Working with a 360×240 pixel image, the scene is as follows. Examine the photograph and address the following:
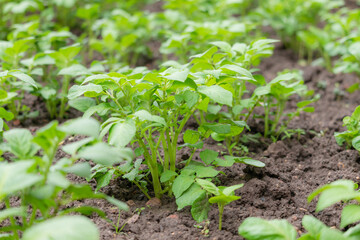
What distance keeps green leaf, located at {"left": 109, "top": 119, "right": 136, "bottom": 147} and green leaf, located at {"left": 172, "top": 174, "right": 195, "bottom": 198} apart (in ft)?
1.10

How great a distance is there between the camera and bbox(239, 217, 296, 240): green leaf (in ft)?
4.55

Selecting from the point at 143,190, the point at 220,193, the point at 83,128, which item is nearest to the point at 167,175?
the point at 143,190

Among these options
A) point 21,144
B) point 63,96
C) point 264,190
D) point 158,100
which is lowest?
point 264,190

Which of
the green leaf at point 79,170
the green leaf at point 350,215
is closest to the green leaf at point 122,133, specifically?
the green leaf at point 79,170

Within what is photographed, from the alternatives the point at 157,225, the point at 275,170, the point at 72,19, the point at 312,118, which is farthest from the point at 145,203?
the point at 72,19

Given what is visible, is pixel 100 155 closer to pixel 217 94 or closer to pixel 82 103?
pixel 217 94

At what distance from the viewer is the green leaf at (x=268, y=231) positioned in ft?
4.55

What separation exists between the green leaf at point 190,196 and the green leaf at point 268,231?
0.30 m

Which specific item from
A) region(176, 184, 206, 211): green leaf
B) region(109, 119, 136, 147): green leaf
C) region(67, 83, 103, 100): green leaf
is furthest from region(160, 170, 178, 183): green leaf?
region(67, 83, 103, 100): green leaf

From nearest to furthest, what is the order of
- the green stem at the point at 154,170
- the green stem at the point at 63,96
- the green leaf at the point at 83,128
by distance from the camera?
the green leaf at the point at 83,128 < the green stem at the point at 154,170 < the green stem at the point at 63,96

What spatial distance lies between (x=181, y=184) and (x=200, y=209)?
5.8 inches

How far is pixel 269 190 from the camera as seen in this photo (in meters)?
2.01

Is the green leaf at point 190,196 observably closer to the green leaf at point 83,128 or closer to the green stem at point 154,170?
the green stem at point 154,170

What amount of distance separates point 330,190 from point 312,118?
1.62m
